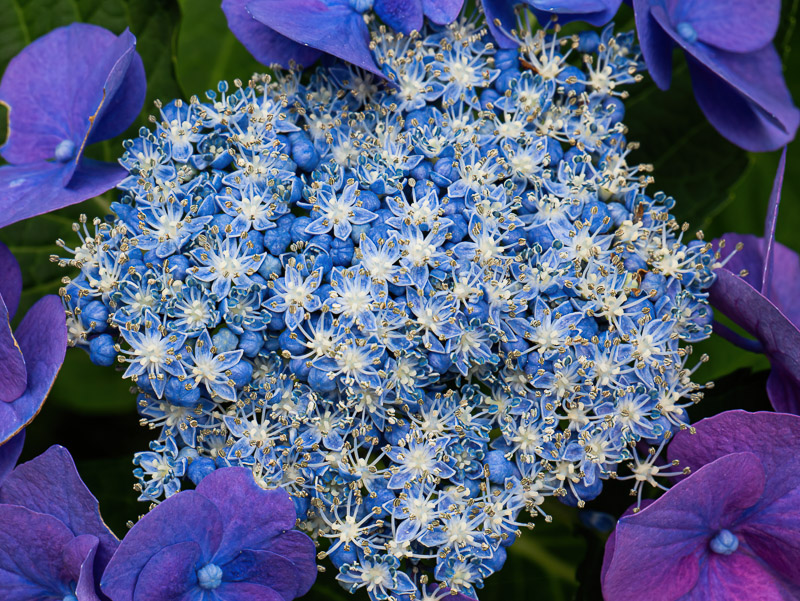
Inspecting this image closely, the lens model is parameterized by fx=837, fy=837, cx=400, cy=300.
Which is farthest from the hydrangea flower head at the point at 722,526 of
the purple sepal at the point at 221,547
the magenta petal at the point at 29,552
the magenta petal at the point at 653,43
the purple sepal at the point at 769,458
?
the magenta petal at the point at 29,552

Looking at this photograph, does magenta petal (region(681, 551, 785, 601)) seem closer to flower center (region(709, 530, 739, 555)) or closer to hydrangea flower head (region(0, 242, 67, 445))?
flower center (region(709, 530, 739, 555))

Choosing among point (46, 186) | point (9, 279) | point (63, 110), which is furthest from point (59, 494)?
point (63, 110)

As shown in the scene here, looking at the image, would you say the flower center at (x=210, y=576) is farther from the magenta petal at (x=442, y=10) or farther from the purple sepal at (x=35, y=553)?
the magenta petal at (x=442, y=10)

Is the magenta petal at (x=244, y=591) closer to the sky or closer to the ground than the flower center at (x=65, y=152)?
closer to the ground

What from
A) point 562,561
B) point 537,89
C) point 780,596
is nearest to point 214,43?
point 537,89

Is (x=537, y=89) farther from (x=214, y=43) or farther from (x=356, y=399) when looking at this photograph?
(x=214, y=43)

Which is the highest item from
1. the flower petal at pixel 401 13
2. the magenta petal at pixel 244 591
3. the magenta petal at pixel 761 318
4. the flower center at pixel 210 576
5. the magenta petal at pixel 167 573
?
the flower petal at pixel 401 13

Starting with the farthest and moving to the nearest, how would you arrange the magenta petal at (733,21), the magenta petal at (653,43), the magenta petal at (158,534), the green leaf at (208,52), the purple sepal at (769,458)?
the green leaf at (208,52)
the magenta petal at (733,21)
the magenta petal at (653,43)
the purple sepal at (769,458)
the magenta petal at (158,534)
